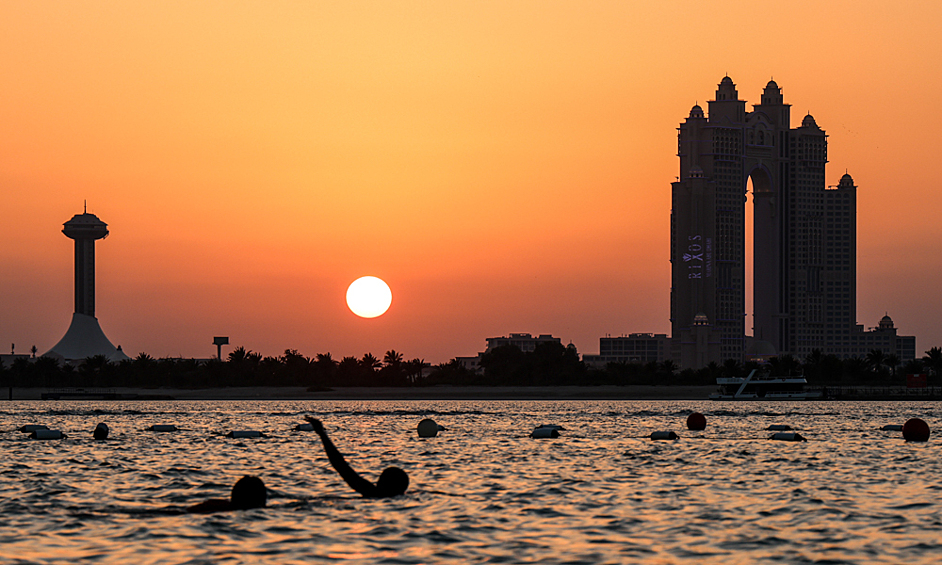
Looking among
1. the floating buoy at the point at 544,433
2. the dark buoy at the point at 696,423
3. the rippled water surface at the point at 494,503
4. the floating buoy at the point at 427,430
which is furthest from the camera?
the dark buoy at the point at 696,423

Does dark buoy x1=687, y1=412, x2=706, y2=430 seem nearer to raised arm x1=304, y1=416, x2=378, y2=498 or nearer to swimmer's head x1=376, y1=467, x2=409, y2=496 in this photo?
swimmer's head x1=376, y1=467, x2=409, y2=496

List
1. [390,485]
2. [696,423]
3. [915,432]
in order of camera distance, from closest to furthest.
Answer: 1. [390,485]
2. [915,432]
3. [696,423]

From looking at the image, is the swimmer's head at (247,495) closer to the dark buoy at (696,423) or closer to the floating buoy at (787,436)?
the floating buoy at (787,436)

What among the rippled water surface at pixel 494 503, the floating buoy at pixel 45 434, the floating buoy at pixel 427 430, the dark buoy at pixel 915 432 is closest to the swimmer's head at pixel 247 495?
the rippled water surface at pixel 494 503

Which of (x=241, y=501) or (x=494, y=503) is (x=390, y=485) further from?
(x=241, y=501)

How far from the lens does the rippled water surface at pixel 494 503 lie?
32906mm

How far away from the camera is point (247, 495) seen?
1654 inches

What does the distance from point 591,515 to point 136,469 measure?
28846mm

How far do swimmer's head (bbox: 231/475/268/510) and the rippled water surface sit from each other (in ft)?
2.03

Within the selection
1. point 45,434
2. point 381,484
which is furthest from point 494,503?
point 45,434

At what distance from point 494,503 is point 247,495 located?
909 cm

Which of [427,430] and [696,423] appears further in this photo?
[696,423]

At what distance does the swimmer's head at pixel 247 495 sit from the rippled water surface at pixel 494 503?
0.62 metres

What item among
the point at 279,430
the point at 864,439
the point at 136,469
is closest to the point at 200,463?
the point at 136,469
